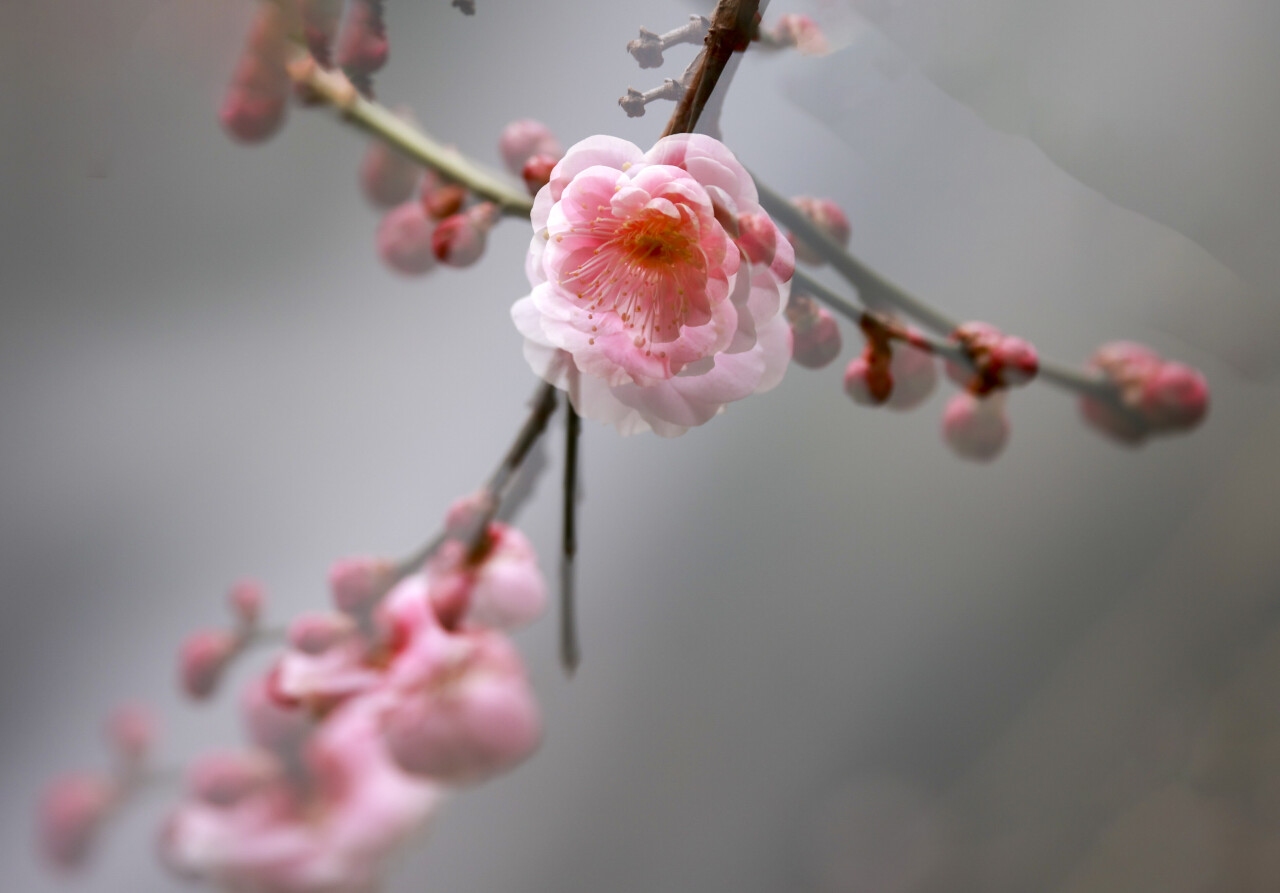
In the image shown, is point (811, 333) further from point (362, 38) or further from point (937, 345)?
point (362, 38)

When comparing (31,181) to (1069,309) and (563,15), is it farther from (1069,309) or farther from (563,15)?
(1069,309)

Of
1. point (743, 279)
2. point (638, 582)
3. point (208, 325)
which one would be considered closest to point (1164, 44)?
point (743, 279)

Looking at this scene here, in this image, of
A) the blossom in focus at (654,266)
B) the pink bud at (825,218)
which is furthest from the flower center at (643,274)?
the pink bud at (825,218)

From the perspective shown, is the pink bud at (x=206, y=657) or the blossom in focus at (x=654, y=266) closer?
the blossom in focus at (x=654, y=266)

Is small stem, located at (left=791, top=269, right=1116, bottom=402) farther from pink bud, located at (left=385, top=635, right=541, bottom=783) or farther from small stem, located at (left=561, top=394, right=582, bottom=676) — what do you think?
pink bud, located at (left=385, top=635, right=541, bottom=783)

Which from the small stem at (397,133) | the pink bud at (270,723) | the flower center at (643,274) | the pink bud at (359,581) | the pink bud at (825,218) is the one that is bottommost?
the pink bud at (270,723)

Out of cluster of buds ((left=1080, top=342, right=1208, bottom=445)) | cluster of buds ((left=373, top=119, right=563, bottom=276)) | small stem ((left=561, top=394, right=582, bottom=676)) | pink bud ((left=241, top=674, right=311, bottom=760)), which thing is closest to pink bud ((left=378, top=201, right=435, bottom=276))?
cluster of buds ((left=373, top=119, right=563, bottom=276))

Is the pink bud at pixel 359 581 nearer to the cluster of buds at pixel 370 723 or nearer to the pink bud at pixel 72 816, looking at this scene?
the cluster of buds at pixel 370 723
